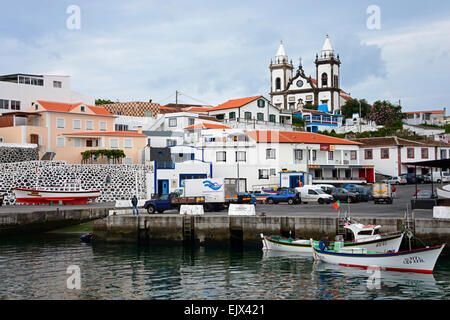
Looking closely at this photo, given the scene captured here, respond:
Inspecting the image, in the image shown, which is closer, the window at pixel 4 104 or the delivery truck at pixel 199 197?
the delivery truck at pixel 199 197

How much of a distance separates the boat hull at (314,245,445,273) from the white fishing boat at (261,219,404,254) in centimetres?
116

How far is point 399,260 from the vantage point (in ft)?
83.9

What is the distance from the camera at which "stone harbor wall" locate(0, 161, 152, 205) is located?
51125 mm

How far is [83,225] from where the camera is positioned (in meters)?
Answer: 42.4

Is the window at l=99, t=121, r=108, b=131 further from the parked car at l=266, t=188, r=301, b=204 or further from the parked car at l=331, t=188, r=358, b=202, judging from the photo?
the parked car at l=331, t=188, r=358, b=202

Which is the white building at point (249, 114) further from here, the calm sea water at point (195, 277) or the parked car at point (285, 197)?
the calm sea water at point (195, 277)

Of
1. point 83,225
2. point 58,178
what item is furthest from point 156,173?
point 83,225

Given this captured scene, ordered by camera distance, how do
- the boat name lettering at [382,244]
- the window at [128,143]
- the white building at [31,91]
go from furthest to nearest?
the white building at [31,91], the window at [128,143], the boat name lettering at [382,244]

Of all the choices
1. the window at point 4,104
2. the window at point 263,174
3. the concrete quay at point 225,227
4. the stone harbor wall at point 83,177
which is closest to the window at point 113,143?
the stone harbor wall at point 83,177

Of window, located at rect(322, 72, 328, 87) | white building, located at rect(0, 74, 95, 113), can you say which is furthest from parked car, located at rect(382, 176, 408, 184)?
window, located at rect(322, 72, 328, 87)

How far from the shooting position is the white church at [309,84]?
135375 millimetres

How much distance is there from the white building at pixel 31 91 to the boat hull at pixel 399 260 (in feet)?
168
